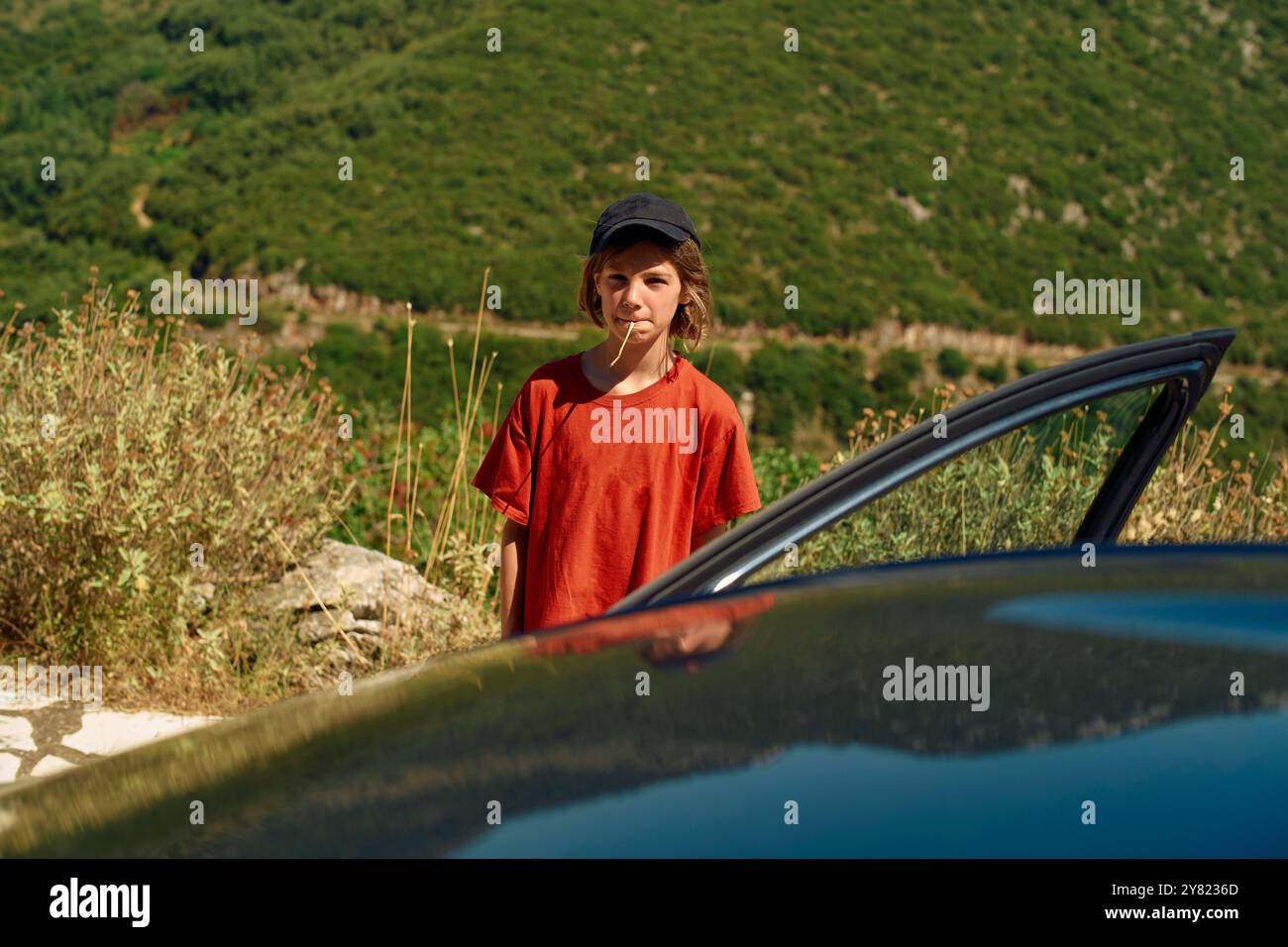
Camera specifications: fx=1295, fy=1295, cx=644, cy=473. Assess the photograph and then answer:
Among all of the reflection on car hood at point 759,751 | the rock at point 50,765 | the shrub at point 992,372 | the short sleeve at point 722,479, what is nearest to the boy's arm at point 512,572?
the short sleeve at point 722,479

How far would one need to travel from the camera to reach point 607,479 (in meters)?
2.40

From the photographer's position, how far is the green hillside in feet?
111

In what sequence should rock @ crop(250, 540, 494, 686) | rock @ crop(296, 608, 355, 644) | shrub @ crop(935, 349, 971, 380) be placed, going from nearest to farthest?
rock @ crop(250, 540, 494, 686)
rock @ crop(296, 608, 355, 644)
shrub @ crop(935, 349, 971, 380)

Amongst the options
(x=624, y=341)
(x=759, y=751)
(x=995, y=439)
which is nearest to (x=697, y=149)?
(x=624, y=341)

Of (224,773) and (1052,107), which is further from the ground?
(1052,107)

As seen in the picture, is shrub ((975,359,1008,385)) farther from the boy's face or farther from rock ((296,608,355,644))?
the boy's face

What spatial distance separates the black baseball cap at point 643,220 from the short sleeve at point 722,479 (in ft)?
1.26

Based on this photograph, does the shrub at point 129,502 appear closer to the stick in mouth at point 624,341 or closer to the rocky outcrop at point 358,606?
the rocky outcrop at point 358,606

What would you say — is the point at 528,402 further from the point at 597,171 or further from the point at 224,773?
the point at 597,171

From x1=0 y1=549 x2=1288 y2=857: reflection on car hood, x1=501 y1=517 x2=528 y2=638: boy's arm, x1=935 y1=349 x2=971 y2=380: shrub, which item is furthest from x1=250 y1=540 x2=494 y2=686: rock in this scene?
x1=935 y1=349 x2=971 y2=380: shrub

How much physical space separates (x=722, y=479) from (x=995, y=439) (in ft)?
2.54
